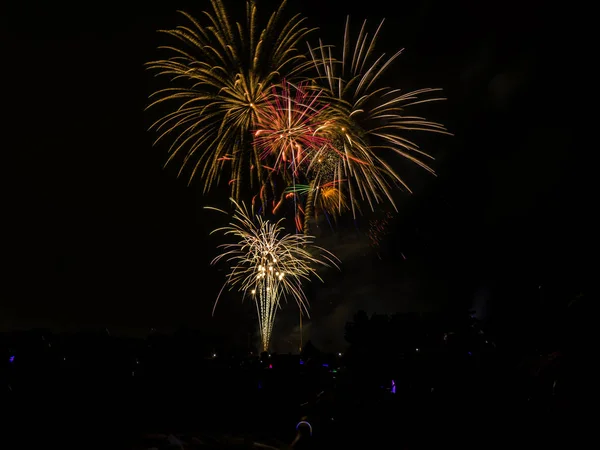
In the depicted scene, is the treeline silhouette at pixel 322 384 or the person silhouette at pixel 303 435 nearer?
the treeline silhouette at pixel 322 384

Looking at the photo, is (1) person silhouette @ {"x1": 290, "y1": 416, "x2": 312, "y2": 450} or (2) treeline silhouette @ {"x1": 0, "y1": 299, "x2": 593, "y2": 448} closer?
(2) treeline silhouette @ {"x1": 0, "y1": 299, "x2": 593, "y2": 448}

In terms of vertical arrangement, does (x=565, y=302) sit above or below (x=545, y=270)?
below

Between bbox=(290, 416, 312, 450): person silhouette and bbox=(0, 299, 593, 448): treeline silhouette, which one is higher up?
bbox=(0, 299, 593, 448): treeline silhouette

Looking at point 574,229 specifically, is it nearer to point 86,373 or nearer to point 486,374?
point 486,374

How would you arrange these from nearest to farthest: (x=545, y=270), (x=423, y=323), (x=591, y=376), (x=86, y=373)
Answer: (x=591, y=376), (x=545, y=270), (x=423, y=323), (x=86, y=373)

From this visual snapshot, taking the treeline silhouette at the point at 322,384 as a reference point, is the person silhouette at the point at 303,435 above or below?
below

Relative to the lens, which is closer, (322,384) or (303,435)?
(303,435)

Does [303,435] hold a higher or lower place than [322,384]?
lower

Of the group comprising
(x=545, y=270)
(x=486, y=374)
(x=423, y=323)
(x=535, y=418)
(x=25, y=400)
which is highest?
(x=545, y=270)

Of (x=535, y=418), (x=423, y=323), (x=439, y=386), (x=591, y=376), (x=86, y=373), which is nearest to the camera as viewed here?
(x=591, y=376)

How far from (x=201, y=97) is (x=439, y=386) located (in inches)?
448

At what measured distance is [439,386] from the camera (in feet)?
20.7

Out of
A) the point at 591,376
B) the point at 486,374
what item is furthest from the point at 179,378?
the point at 591,376

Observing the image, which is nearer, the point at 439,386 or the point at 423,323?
the point at 439,386
